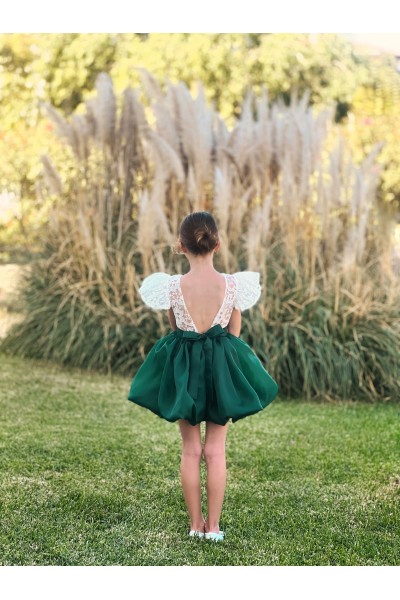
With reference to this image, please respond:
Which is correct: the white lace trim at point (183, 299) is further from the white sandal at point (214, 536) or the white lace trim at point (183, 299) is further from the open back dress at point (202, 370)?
the white sandal at point (214, 536)

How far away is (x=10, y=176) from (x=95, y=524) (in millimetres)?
8729

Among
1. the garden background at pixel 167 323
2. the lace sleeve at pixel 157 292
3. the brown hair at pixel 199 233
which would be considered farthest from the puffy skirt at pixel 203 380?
the garden background at pixel 167 323

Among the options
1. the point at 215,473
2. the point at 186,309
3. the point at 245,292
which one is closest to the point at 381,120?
the point at 245,292

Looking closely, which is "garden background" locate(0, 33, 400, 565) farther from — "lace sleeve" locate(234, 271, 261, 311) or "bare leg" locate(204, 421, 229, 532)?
"lace sleeve" locate(234, 271, 261, 311)

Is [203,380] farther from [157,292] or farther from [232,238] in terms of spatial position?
[232,238]

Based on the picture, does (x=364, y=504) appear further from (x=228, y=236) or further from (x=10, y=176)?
(x=10, y=176)

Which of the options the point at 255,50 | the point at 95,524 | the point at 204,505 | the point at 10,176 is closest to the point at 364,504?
the point at 204,505

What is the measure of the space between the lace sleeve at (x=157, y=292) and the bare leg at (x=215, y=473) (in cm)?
45

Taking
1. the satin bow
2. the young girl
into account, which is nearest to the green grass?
the young girl

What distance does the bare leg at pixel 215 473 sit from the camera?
9.34 ft

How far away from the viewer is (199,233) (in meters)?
2.88

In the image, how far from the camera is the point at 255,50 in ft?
41.6

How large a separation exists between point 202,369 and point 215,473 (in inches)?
13.6

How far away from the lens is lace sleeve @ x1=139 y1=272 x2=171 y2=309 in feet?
9.83
